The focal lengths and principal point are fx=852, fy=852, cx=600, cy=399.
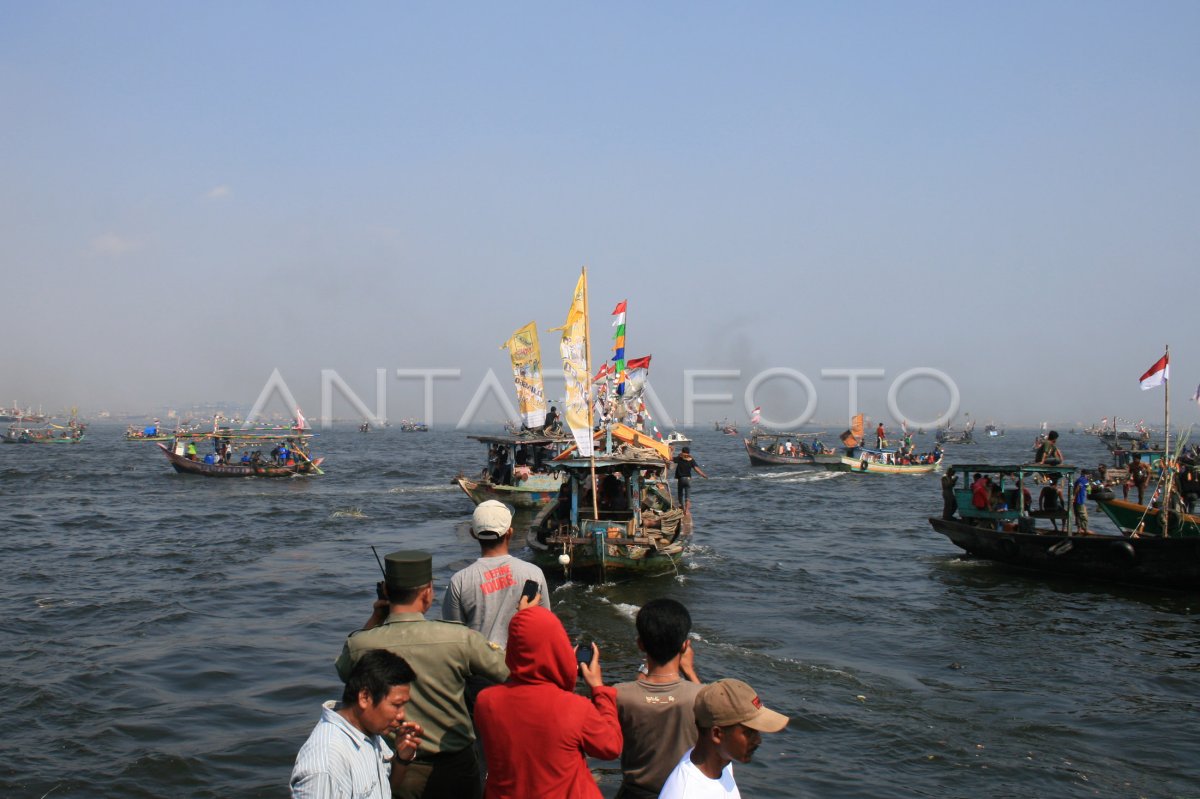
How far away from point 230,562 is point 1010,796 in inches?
719

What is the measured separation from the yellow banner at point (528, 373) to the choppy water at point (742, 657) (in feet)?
19.6

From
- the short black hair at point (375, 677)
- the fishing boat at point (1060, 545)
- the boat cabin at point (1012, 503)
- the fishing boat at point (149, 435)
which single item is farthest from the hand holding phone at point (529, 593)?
the fishing boat at point (149, 435)

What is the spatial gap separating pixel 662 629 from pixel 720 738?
72cm

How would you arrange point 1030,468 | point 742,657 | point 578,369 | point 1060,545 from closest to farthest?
1. point 742,657
2. point 578,369
3. point 1060,545
4. point 1030,468

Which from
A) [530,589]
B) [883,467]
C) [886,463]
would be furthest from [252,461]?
[530,589]

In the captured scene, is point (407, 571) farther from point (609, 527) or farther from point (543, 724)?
point (609, 527)

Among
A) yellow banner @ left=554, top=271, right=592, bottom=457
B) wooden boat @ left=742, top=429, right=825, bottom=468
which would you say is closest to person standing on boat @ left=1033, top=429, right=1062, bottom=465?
yellow banner @ left=554, top=271, right=592, bottom=457

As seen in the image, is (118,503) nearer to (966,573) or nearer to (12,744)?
(12,744)

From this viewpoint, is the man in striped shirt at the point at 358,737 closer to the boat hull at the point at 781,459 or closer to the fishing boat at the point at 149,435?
the fishing boat at the point at 149,435

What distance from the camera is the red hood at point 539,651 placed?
3506 mm

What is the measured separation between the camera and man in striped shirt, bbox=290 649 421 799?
130 inches

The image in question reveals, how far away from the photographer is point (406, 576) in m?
4.04

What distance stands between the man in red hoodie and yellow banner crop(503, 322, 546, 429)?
2567 centimetres

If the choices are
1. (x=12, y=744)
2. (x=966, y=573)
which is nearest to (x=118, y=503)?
(x=12, y=744)
